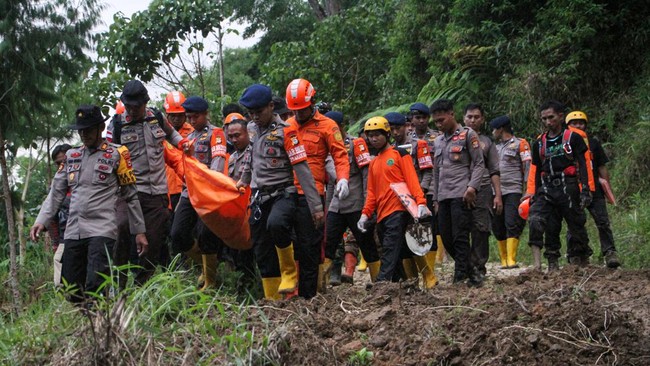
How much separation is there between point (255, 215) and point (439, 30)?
11.0 metres

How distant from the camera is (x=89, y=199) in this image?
7234 mm

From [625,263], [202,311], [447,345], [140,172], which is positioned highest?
[140,172]

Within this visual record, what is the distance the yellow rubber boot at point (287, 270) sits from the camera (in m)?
8.02

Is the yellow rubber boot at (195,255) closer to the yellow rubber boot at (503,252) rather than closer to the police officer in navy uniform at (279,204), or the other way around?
the police officer in navy uniform at (279,204)

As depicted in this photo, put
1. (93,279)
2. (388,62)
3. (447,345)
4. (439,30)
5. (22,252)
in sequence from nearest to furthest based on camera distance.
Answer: (447,345), (93,279), (22,252), (439,30), (388,62)

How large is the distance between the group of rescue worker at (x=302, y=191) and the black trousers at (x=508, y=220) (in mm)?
27

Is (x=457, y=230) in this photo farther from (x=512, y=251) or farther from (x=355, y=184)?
(x=512, y=251)

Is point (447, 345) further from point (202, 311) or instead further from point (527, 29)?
point (527, 29)

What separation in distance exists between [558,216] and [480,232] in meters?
0.91

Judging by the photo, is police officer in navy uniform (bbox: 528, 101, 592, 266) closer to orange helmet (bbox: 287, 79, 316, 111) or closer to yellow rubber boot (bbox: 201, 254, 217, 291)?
orange helmet (bbox: 287, 79, 316, 111)

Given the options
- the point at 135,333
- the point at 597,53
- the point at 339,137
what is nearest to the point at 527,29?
the point at 597,53

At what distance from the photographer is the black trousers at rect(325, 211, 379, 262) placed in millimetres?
9844

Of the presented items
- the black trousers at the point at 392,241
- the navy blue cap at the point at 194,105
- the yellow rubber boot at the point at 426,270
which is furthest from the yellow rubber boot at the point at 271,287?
the navy blue cap at the point at 194,105

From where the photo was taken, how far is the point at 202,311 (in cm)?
559
